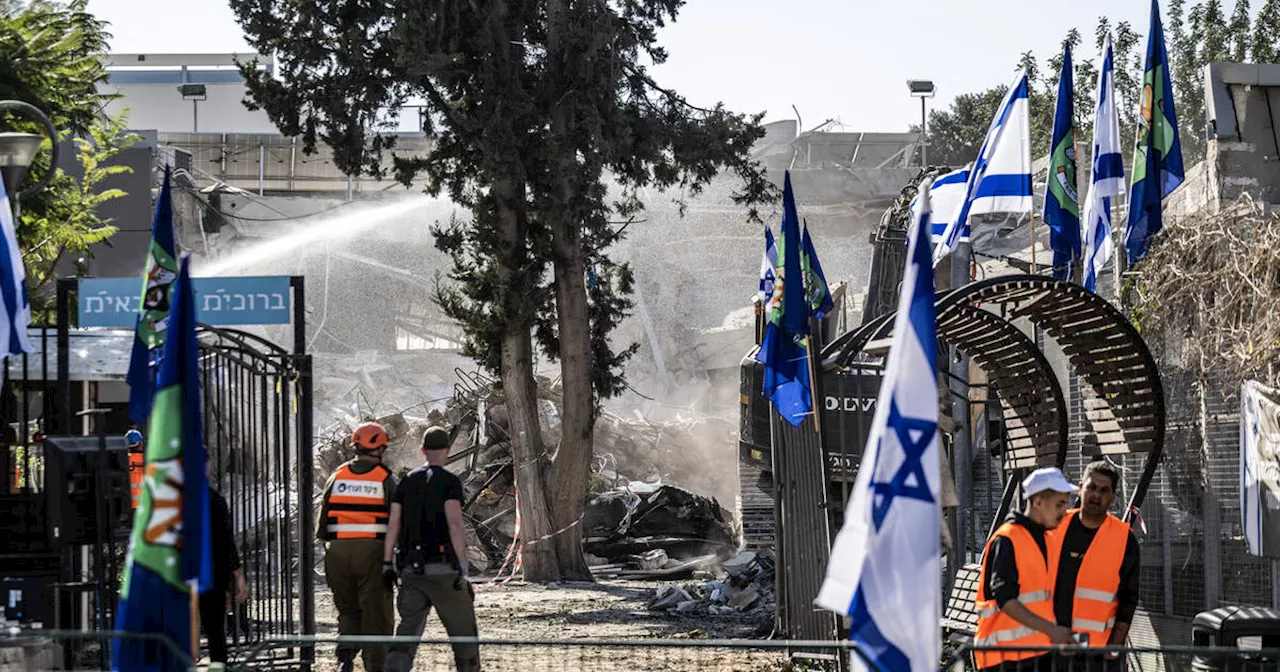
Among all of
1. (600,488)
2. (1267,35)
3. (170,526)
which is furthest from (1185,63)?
(170,526)

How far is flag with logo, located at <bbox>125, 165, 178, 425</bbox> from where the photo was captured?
11398 mm

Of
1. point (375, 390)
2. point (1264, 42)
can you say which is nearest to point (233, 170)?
point (375, 390)

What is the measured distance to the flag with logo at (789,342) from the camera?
39.7 feet

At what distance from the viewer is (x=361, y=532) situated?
36.8 feet

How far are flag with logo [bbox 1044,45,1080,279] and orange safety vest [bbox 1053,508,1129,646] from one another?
6.04m

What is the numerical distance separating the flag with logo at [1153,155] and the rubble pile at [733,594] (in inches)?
253

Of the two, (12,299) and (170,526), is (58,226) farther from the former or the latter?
A: (170,526)

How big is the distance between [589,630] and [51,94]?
28.4 ft

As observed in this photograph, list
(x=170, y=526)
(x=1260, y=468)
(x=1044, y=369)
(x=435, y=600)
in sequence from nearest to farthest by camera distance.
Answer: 1. (x=170, y=526)
2. (x=1260, y=468)
3. (x=435, y=600)
4. (x=1044, y=369)

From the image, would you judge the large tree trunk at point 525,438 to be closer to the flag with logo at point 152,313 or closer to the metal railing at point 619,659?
the metal railing at point 619,659

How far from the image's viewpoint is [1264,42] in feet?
132

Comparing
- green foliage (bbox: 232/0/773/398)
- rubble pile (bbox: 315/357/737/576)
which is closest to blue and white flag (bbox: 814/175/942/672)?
green foliage (bbox: 232/0/773/398)

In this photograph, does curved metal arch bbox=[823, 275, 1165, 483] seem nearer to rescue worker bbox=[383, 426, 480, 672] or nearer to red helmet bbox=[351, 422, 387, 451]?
rescue worker bbox=[383, 426, 480, 672]

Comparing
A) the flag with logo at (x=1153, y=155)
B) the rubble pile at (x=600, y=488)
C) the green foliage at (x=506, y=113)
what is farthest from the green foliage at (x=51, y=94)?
the flag with logo at (x=1153, y=155)
